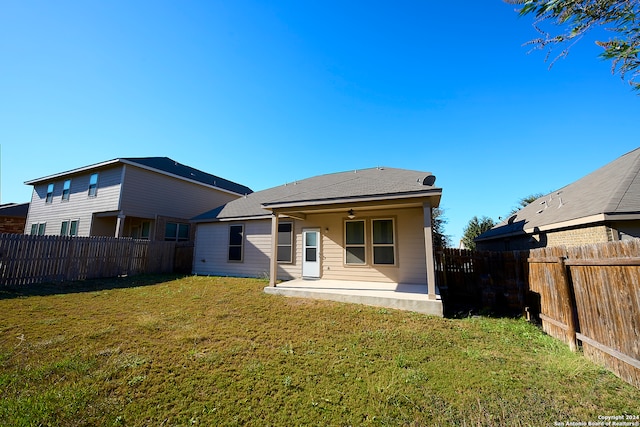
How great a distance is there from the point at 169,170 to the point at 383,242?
14.7 meters

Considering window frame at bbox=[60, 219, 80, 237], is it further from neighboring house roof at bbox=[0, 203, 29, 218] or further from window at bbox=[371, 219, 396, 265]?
window at bbox=[371, 219, 396, 265]

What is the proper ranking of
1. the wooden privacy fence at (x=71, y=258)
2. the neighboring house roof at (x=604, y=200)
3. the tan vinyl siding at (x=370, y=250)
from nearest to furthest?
the neighboring house roof at (x=604, y=200)
the wooden privacy fence at (x=71, y=258)
the tan vinyl siding at (x=370, y=250)

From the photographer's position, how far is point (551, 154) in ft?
40.2

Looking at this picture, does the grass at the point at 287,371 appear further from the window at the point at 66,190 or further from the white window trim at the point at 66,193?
the window at the point at 66,190

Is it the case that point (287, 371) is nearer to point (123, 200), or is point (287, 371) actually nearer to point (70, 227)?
point (123, 200)

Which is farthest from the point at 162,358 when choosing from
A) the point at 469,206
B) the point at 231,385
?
the point at 469,206

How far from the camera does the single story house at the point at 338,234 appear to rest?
7645mm

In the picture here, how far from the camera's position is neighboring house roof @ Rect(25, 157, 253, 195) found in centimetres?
1467

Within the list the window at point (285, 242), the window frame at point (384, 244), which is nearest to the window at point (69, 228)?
the window at point (285, 242)

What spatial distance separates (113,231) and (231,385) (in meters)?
18.2

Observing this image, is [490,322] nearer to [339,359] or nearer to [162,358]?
[339,359]

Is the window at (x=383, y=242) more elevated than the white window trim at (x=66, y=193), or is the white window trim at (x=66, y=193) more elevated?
the white window trim at (x=66, y=193)

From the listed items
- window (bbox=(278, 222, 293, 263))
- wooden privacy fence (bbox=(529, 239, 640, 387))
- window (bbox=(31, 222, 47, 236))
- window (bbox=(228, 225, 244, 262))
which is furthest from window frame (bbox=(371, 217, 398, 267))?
window (bbox=(31, 222, 47, 236))

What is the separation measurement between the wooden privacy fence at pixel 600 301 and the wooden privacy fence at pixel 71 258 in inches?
597
